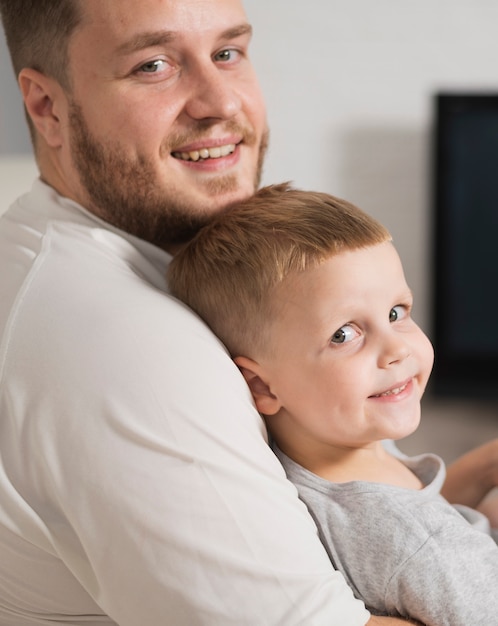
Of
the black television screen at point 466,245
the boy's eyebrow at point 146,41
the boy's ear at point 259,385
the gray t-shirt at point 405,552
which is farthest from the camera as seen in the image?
the black television screen at point 466,245

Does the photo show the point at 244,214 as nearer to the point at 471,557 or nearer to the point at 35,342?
the point at 35,342

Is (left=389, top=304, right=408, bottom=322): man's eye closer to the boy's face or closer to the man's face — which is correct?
the boy's face

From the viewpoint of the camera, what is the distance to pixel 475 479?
1.49m

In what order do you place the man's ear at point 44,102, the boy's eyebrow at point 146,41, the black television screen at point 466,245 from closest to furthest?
1. the boy's eyebrow at point 146,41
2. the man's ear at point 44,102
3. the black television screen at point 466,245

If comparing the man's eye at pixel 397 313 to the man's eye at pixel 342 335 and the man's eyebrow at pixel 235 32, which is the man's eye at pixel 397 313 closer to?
the man's eye at pixel 342 335

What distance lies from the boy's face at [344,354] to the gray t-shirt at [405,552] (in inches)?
3.0

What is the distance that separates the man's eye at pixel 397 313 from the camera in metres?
1.17

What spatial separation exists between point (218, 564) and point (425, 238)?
2.68 meters

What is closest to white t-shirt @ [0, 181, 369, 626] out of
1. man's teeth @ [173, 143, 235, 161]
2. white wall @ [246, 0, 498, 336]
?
man's teeth @ [173, 143, 235, 161]

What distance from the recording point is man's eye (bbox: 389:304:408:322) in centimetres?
117

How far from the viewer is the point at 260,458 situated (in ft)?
3.24

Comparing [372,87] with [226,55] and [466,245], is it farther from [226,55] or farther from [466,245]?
[226,55]

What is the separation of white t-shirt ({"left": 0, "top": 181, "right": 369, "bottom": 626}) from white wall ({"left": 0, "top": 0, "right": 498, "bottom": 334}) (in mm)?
2422

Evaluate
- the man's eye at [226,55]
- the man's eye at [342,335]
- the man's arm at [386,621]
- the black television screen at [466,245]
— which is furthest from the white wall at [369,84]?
the man's arm at [386,621]
